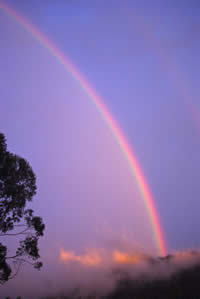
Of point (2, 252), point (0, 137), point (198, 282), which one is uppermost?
point (198, 282)

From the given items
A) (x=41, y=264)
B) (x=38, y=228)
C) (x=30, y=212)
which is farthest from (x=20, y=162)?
(x=41, y=264)

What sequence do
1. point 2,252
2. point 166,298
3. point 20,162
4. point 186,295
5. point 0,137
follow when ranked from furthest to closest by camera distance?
1. point 166,298
2. point 186,295
3. point 20,162
4. point 0,137
5. point 2,252

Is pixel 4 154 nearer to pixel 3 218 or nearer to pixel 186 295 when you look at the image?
pixel 3 218

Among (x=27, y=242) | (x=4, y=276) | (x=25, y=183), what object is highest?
(x=25, y=183)

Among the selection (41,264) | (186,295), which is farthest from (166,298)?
(41,264)

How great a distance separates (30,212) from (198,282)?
710 ft

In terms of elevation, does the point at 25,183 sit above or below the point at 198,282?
below

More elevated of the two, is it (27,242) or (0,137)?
(0,137)

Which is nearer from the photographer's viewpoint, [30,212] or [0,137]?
[0,137]

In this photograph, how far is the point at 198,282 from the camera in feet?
652

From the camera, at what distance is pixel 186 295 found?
179 meters

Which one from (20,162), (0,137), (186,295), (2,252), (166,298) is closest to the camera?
(2,252)

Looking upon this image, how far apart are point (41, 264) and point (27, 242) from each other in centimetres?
206

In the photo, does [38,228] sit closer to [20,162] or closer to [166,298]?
[20,162]
